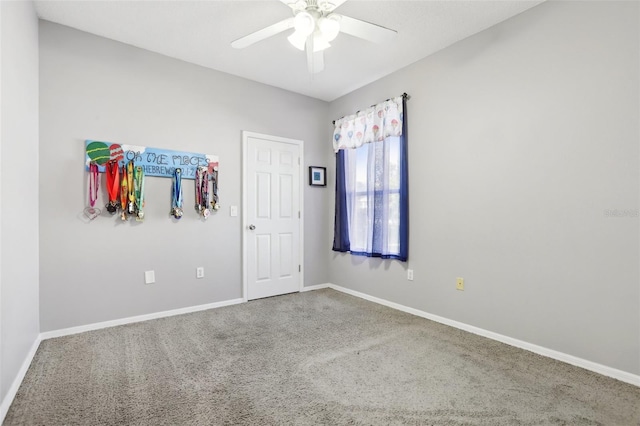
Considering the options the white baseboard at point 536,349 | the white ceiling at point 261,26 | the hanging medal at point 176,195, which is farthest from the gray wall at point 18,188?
the white baseboard at point 536,349

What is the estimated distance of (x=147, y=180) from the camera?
3.20 meters

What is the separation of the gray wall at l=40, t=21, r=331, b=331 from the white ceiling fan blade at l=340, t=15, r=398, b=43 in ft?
6.39

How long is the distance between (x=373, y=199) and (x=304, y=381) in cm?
A: 228

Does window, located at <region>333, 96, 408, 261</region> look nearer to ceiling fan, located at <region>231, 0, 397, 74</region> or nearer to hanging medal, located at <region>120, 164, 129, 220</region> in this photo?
ceiling fan, located at <region>231, 0, 397, 74</region>

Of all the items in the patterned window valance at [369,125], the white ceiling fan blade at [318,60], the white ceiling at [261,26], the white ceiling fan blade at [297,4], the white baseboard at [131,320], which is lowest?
the white baseboard at [131,320]

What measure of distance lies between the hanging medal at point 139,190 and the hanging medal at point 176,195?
290 mm

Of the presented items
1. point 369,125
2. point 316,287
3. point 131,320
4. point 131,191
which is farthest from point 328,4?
point 316,287

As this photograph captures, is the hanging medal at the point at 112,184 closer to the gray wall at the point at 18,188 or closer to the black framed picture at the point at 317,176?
the gray wall at the point at 18,188

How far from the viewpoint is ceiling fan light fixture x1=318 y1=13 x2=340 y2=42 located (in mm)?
2102

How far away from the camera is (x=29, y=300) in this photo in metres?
2.34

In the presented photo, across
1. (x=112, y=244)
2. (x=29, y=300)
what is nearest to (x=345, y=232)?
(x=112, y=244)

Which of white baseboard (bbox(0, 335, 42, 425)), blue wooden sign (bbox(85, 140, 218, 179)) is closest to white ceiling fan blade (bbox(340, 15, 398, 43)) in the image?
blue wooden sign (bbox(85, 140, 218, 179))

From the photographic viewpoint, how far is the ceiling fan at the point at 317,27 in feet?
6.87

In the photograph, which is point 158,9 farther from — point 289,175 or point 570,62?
point 570,62
